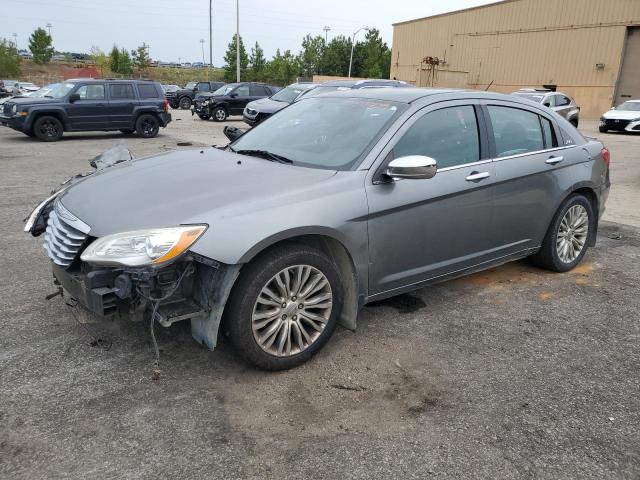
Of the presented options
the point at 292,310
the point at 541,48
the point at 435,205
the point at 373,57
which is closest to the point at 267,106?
the point at 435,205

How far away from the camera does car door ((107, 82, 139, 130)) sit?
15.3m

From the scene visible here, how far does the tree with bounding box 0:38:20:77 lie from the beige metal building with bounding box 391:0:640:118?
Result: 1674 inches

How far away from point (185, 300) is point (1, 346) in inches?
53.5

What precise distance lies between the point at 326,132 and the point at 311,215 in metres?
1.00

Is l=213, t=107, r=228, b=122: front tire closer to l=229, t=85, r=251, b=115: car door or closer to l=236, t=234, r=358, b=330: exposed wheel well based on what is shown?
l=229, t=85, r=251, b=115: car door

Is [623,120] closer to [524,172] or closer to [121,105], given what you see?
[121,105]

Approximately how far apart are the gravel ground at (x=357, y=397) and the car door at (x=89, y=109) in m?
11.5

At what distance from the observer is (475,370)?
332cm

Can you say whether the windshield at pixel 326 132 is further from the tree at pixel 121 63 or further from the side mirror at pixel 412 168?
the tree at pixel 121 63

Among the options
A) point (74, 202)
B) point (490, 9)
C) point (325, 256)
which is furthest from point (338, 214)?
point (490, 9)

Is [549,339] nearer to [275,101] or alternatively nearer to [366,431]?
[366,431]

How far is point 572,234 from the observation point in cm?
499

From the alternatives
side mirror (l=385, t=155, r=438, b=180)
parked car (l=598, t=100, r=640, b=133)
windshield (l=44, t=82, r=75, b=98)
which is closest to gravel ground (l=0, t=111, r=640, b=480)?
side mirror (l=385, t=155, r=438, b=180)

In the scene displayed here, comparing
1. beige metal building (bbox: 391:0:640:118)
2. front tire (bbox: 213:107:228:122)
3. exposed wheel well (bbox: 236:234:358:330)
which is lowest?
front tire (bbox: 213:107:228:122)
